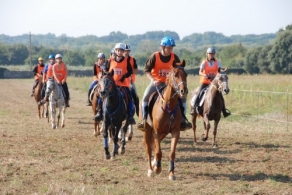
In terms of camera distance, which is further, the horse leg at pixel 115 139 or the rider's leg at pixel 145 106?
the horse leg at pixel 115 139

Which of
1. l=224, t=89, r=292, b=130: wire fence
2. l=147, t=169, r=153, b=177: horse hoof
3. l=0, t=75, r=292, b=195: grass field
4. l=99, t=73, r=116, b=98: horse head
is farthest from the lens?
l=224, t=89, r=292, b=130: wire fence

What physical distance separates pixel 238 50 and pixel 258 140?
91774 mm

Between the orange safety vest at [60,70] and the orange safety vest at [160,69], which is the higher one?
the orange safety vest at [160,69]

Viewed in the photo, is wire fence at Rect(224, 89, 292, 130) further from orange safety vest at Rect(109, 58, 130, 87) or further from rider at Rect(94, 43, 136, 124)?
orange safety vest at Rect(109, 58, 130, 87)

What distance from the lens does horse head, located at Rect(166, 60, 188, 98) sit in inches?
378

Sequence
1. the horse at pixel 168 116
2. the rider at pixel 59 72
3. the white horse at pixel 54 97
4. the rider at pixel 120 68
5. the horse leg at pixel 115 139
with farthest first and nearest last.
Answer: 1. the rider at pixel 59 72
2. the white horse at pixel 54 97
3. the rider at pixel 120 68
4. the horse leg at pixel 115 139
5. the horse at pixel 168 116

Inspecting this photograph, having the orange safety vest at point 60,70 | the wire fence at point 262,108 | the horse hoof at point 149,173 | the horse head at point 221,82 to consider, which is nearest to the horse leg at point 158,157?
the horse hoof at point 149,173

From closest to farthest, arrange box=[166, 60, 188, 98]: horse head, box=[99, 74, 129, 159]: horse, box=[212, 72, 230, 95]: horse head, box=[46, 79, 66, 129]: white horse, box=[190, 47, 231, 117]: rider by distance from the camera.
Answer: box=[166, 60, 188, 98]: horse head < box=[99, 74, 129, 159]: horse < box=[212, 72, 230, 95]: horse head < box=[190, 47, 231, 117]: rider < box=[46, 79, 66, 129]: white horse

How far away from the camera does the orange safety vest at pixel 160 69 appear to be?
1089cm

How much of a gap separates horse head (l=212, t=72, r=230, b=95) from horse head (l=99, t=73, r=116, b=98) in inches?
140

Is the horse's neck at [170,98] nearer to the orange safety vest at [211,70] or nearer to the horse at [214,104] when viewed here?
the horse at [214,104]

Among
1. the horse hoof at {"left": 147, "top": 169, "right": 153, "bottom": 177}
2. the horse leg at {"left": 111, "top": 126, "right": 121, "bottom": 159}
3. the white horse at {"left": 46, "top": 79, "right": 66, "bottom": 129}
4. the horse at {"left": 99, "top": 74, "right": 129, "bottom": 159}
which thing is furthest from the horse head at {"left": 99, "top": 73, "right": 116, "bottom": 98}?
the white horse at {"left": 46, "top": 79, "right": 66, "bottom": 129}

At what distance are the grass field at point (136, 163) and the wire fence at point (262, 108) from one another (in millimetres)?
631

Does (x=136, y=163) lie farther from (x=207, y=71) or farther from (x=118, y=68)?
(x=207, y=71)
